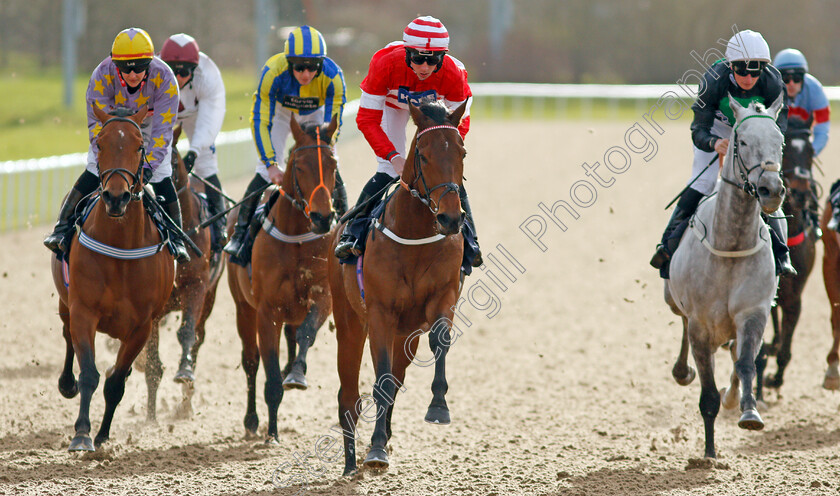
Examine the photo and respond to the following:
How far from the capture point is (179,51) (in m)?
8.02

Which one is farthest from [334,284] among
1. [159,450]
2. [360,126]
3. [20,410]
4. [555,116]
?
[555,116]

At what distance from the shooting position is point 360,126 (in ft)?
19.5

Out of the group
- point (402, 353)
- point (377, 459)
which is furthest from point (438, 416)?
point (402, 353)

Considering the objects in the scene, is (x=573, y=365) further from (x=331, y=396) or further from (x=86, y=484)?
(x=86, y=484)

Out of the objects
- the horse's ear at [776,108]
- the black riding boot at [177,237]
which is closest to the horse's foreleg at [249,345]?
the black riding boot at [177,237]

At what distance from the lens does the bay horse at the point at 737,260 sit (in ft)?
18.5

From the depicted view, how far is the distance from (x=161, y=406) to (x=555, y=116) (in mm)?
23875

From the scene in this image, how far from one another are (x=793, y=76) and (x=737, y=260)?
9.81 ft

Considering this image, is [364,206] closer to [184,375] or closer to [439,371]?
[439,371]

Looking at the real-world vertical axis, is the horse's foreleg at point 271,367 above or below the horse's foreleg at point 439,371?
below

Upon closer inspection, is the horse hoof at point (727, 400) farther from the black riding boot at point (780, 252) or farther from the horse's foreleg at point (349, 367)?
the horse's foreleg at point (349, 367)

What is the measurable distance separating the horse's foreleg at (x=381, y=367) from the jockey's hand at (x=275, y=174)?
6.29 ft

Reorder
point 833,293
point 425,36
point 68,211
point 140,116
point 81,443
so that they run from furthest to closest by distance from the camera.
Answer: point 833,293
point 68,211
point 140,116
point 81,443
point 425,36

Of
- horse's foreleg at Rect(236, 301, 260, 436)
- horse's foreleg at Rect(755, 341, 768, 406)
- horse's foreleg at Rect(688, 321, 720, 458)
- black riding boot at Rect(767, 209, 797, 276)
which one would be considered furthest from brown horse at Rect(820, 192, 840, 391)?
horse's foreleg at Rect(236, 301, 260, 436)
